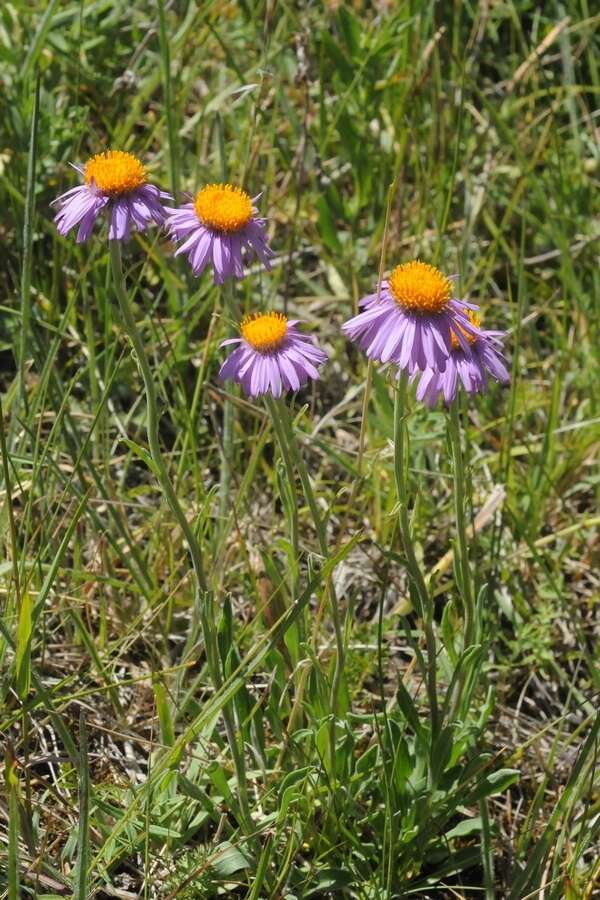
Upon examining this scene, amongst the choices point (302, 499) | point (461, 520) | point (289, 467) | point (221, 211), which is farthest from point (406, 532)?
point (302, 499)

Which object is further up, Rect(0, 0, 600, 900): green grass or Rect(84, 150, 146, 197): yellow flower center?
Rect(84, 150, 146, 197): yellow flower center

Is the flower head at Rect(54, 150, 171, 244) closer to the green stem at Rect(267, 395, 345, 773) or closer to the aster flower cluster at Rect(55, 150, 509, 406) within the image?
the aster flower cluster at Rect(55, 150, 509, 406)

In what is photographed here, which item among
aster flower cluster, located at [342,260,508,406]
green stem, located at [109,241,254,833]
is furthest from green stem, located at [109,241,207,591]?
aster flower cluster, located at [342,260,508,406]

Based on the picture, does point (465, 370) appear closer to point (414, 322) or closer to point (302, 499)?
point (414, 322)

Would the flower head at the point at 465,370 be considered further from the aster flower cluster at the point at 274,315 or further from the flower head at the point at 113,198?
the flower head at the point at 113,198

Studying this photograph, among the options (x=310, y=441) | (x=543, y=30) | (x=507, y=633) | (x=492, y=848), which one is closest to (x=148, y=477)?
(x=310, y=441)

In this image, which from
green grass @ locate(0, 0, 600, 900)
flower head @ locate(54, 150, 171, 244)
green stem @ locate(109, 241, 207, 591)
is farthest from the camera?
green grass @ locate(0, 0, 600, 900)

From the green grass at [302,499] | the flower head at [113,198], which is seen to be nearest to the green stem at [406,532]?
the green grass at [302,499]
